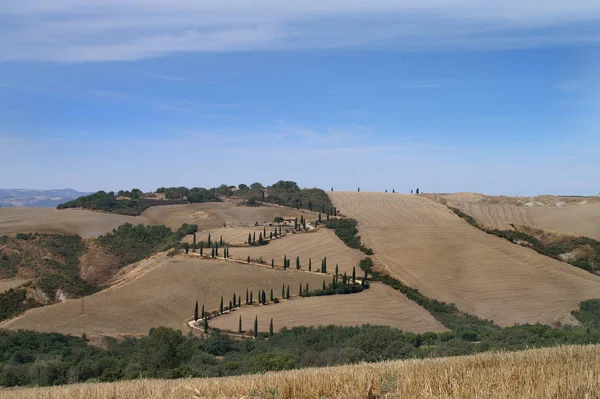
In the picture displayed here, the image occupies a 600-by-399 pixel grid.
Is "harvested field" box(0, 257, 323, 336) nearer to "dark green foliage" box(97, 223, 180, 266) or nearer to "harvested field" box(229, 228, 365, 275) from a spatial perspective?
"harvested field" box(229, 228, 365, 275)

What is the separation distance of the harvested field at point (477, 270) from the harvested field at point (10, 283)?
45.8 m

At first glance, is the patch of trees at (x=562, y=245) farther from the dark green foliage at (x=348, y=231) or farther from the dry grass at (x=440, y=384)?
the dry grass at (x=440, y=384)

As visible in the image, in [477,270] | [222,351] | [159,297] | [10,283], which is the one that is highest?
[477,270]

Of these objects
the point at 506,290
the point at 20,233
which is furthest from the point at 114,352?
the point at 20,233

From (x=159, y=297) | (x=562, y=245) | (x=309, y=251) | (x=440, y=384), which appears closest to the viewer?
(x=440, y=384)

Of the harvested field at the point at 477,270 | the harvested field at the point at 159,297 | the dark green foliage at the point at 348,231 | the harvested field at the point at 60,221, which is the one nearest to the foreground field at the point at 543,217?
the harvested field at the point at 477,270

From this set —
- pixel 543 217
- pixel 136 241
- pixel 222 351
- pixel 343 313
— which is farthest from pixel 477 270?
pixel 136 241

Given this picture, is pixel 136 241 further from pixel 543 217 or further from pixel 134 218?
pixel 543 217

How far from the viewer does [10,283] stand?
237 feet

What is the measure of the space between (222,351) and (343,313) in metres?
16.7

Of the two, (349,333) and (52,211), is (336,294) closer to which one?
(349,333)

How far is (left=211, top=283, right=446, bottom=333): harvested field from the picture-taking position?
54.5m

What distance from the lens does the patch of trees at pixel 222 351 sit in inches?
941

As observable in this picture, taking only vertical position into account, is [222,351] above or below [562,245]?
below
